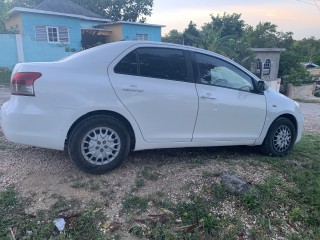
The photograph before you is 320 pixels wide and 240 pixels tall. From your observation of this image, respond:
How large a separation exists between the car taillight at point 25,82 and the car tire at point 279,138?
3526 mm

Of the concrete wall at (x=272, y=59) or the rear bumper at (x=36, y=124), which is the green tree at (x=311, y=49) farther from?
the rear bumper at (x=36, y=124)

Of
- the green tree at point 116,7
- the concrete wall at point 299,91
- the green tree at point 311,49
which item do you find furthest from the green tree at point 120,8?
the green tree at point 311,49

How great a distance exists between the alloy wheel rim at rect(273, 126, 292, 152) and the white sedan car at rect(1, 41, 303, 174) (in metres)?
0.28

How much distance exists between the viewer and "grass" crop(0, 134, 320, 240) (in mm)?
2895

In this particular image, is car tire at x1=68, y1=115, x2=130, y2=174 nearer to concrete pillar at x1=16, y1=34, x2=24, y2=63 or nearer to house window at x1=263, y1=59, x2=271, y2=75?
concrete pillar at x1=16, y1=34, x2=24, y2=63

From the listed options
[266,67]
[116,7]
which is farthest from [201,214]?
[116,7]

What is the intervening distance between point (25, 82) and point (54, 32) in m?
17.0

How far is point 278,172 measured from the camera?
4227 millimetres

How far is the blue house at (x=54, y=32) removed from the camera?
15.6 metres

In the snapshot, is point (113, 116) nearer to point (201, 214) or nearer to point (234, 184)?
point (201, 214)

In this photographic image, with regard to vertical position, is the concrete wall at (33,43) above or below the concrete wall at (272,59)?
above

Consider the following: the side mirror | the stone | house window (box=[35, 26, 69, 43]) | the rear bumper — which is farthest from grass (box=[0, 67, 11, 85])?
the stone

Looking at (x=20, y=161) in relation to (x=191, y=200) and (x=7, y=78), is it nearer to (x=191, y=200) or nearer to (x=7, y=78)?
(x=191, y=200)

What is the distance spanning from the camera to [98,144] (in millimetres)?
3555
